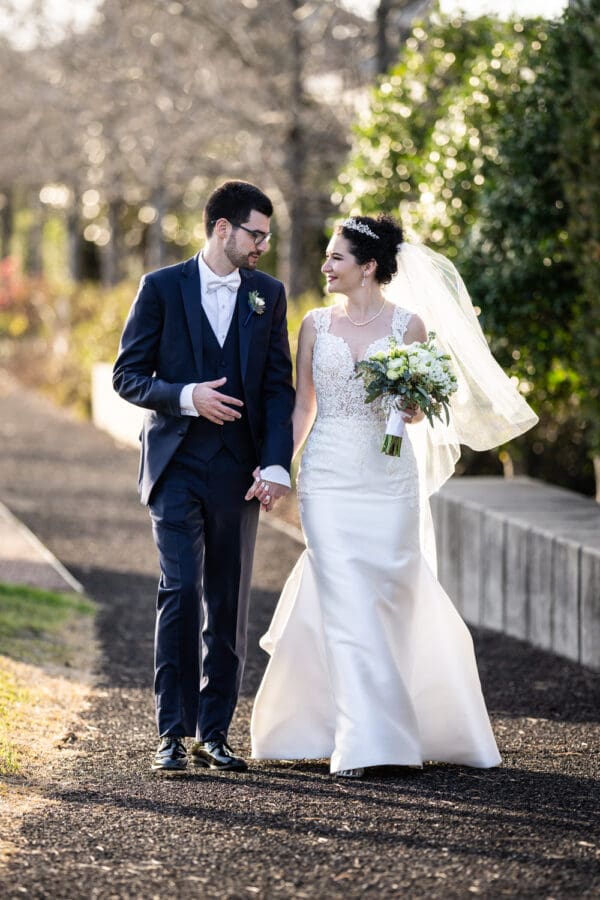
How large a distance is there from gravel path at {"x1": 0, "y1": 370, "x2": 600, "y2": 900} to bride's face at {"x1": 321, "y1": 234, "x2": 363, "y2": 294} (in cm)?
187

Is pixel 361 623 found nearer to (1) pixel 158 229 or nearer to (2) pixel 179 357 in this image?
(2) pixel 179 357

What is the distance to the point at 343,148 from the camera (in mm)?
17984

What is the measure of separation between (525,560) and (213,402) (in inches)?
137

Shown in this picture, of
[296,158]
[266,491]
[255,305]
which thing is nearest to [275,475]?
[266,491]

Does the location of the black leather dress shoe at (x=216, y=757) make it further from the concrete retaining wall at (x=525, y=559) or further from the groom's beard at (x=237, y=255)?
the concrete retaining wall at (x=525, y=559)

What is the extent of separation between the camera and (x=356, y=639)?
18.4 ft

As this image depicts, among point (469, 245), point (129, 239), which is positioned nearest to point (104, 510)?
point (469, 245)

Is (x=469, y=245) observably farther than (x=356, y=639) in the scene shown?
Yes

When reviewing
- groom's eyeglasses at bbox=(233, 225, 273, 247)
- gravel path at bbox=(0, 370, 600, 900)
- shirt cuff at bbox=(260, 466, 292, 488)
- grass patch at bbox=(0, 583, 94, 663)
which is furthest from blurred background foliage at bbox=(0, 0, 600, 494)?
shirt cuff at bbox=(260, 466, 292, 488)

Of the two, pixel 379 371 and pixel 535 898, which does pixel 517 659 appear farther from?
pixel 535 898

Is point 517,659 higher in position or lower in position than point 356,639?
lower

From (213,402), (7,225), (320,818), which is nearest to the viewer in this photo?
(320,818)

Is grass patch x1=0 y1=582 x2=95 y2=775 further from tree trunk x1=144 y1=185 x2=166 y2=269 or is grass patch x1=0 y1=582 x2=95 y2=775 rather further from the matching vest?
tree trunk x1=144 y1=185 x2=166 y2=269

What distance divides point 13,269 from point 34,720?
2925 cm
